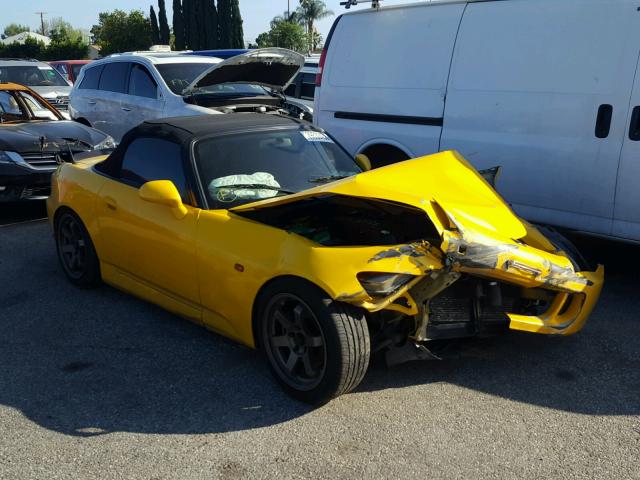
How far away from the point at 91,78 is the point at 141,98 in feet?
6.25

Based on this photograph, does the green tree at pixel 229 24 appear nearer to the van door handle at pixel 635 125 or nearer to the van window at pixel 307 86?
the van window at pixel 307 86

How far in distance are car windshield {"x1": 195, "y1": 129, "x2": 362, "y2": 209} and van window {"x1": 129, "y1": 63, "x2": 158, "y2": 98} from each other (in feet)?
17.9

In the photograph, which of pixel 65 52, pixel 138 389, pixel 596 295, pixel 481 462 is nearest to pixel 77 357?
pixel 138 389

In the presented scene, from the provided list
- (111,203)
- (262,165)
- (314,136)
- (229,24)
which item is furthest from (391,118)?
(229,24)

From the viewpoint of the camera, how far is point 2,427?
11.0 feet

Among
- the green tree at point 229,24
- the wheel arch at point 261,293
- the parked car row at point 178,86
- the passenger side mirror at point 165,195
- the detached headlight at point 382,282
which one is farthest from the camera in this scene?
the green tree at point 229,24

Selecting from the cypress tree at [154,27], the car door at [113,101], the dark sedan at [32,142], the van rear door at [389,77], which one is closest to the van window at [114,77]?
the car door at [113,101]

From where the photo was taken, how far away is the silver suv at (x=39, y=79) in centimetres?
1538

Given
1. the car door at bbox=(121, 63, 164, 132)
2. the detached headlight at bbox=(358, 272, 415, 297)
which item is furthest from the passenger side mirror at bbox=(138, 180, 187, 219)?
the car door at bbox=(121, 63, 164, 132)

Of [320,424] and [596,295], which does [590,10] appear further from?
[320,424]

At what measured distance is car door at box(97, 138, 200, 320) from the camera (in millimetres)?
4078

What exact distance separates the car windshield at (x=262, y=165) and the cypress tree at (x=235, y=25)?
39950 mm

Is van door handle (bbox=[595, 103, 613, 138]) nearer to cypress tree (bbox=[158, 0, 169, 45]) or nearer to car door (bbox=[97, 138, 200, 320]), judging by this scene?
car door (bbox=[97, 138, 200, 320])

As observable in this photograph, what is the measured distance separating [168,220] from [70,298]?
1.51 m
